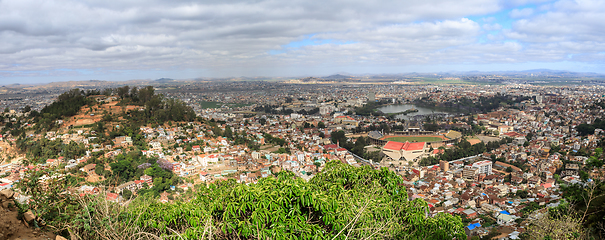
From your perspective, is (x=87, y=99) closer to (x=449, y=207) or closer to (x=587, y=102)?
(x=449, y=207)

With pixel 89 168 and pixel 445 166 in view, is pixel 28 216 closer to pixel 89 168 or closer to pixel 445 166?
pixel 89 168

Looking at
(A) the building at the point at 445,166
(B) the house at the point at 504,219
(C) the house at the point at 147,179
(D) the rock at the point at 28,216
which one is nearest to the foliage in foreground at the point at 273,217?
(D) the rock at the point at 28,216

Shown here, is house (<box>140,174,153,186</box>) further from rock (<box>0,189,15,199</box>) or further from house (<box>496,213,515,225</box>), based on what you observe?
house (<box>496,213,515,225</box>)

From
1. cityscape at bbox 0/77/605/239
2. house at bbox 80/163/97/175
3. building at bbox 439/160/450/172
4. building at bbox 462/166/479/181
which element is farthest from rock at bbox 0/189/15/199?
building at bbox 439/160/450/172

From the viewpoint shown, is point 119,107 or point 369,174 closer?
point 369,174

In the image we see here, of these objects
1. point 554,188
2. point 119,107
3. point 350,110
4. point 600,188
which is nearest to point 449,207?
point 600,188

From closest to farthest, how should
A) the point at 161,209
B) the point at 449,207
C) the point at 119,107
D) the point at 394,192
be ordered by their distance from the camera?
the point at 161,209, the point at 394,192, the point at 449,207, the point at 119,107

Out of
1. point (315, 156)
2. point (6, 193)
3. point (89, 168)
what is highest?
point (6, 193)

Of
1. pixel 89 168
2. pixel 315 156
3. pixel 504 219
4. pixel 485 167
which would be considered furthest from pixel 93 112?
pixel 485 167
